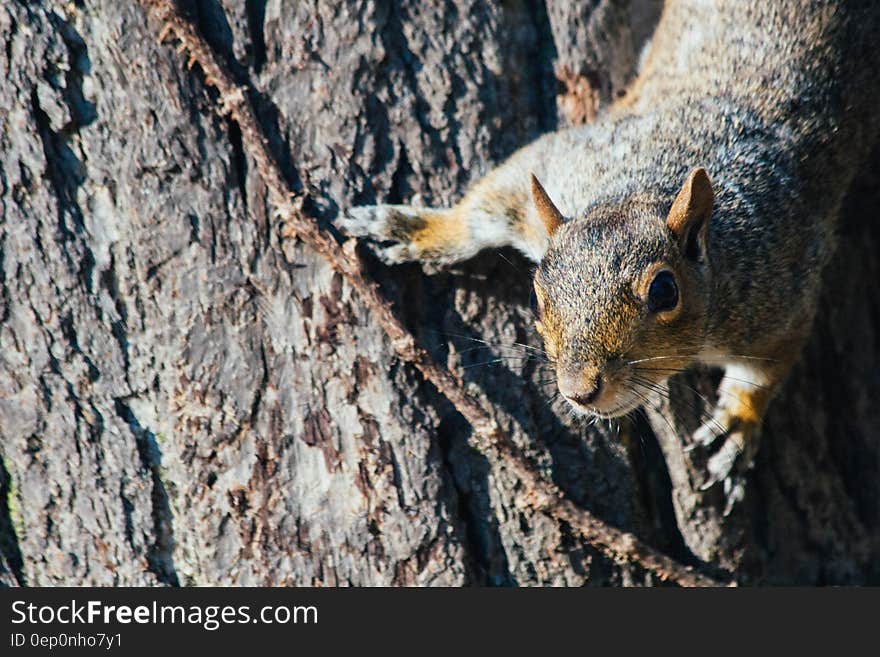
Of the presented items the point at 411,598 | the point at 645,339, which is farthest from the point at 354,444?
the point at 645,339

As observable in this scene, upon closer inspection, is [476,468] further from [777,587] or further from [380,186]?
[777,587]

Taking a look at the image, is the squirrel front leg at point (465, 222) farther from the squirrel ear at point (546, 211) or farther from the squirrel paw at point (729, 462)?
the squirrel paw at point (729, 462)

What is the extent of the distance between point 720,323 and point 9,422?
194 cm

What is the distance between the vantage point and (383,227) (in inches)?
98.6

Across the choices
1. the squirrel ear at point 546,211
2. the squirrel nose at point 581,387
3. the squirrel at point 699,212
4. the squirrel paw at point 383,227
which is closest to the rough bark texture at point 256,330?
the squirrel paw at point 383,227

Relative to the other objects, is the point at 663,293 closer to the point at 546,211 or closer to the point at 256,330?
the point at 546,211

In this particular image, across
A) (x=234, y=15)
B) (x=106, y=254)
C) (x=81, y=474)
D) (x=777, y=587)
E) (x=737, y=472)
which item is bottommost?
(x=777, y=587)

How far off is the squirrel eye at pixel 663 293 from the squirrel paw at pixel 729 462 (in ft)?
1.91

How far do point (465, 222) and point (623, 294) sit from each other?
56 cm

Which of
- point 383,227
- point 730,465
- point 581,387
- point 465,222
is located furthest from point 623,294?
point 730,465

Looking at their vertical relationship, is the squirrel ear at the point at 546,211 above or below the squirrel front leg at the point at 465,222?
below

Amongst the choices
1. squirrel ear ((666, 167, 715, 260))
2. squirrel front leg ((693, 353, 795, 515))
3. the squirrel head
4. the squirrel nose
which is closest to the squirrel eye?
the squirrel head

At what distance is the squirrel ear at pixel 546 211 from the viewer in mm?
2316

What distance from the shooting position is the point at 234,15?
2.40 m
